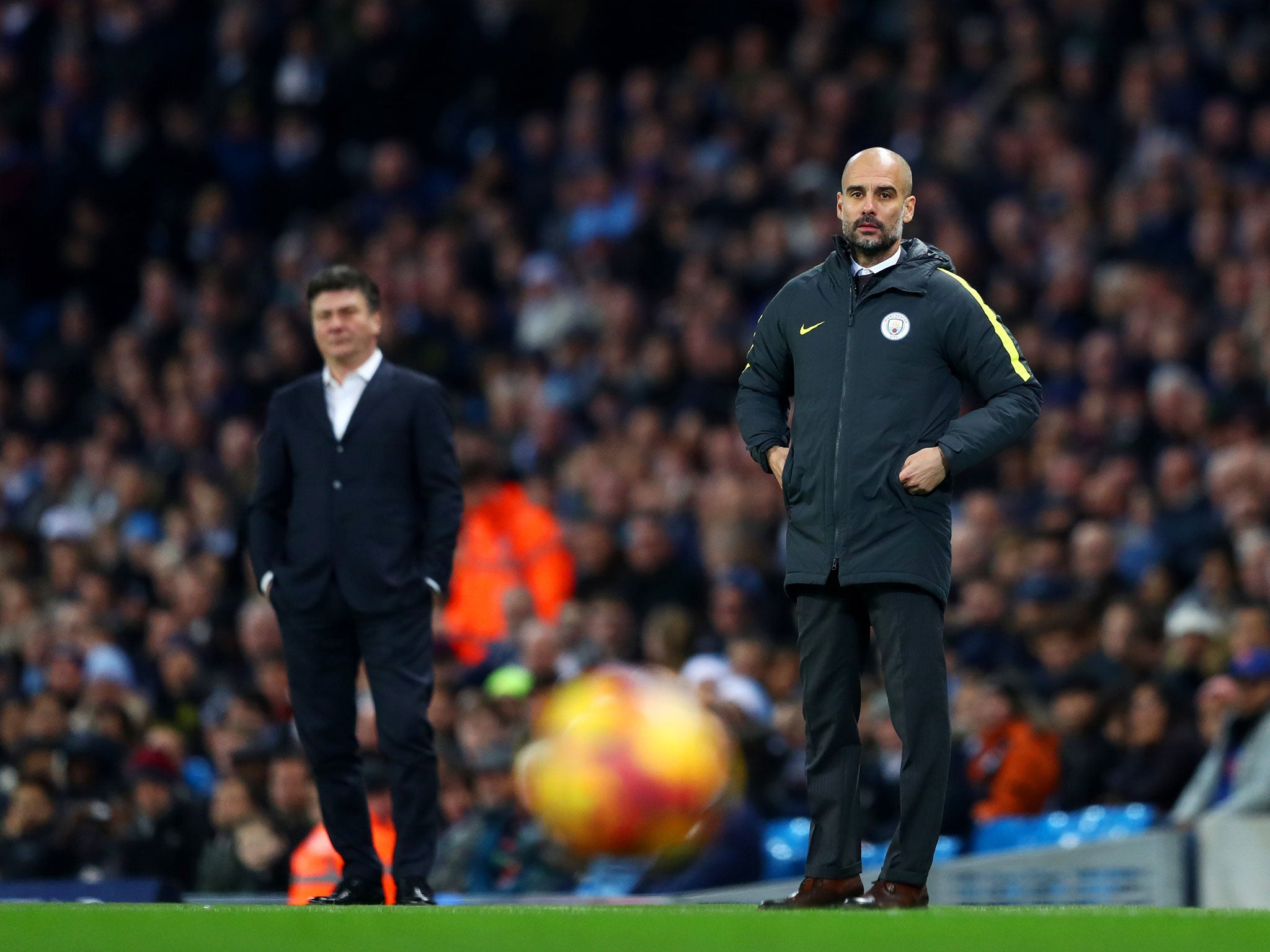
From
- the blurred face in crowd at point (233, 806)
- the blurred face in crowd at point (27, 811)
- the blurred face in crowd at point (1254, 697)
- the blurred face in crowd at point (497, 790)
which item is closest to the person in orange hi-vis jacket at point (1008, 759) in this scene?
the blurred face in crowd at point (1254, 697)

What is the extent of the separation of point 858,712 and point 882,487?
61cm

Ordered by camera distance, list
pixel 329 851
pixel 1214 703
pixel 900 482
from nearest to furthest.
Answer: pixel 900 482 → pixel 329 851 → pixel 1214 703

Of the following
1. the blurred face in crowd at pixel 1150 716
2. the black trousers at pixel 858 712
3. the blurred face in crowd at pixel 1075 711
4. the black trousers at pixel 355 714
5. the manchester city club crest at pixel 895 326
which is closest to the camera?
the black trousers at pixel 858 712

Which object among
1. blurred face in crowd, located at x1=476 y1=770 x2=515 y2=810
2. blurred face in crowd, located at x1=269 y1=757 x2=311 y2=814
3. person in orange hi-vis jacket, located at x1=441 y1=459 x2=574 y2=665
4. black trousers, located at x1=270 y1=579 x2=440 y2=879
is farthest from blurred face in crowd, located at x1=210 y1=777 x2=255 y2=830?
black trousers, located at x1=270 y1=579 x2=440 y2=879

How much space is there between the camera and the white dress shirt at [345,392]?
6723 millimetres

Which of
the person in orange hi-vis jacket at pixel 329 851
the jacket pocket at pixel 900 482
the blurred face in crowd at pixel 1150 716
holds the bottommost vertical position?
the person in orange hi-vis jacket at pixel 329 851

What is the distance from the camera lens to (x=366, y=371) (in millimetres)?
6793

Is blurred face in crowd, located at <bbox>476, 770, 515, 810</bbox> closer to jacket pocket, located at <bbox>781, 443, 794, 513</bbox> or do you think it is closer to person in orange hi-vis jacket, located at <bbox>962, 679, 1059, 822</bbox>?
person in orange hi-vis jacket, located at <bbox>962, 679, 1059, 822</bbox>

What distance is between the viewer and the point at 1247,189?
12406mm

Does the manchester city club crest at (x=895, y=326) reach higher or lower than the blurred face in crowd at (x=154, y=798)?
higher

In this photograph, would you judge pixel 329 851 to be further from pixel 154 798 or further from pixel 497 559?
pixel 497 559

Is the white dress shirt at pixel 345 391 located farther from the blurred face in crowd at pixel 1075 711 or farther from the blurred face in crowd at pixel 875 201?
the blurred face in crowd at pixel 1075 711

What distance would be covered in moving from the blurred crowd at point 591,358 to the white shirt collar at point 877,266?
392 centimetres

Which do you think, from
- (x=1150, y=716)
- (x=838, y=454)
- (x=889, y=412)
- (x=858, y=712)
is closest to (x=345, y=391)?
(x=838, y=454)
